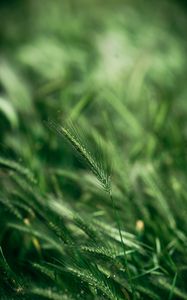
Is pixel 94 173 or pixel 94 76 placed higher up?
pixel 94 173

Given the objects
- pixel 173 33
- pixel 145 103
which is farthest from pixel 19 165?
pixel 173 33

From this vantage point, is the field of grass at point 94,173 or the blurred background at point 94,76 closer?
the field of grass at point 94,173

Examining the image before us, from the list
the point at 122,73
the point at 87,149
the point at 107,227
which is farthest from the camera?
the point at 122,73

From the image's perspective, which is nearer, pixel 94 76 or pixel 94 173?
pixel 94 173

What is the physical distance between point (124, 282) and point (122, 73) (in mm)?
1357

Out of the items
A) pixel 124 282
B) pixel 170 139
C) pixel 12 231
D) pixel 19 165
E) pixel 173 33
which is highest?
pixel 19 165

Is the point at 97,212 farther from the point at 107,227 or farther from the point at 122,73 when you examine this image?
the point at 122,73

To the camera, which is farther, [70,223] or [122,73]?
[122,73]

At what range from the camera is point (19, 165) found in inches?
40.8

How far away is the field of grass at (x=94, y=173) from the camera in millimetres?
856

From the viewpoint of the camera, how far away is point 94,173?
32.1 inches

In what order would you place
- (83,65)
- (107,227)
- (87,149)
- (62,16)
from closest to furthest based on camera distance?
(87,149), (107,227), (83,65), (62,16)

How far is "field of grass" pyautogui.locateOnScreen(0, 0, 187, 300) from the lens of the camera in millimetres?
856

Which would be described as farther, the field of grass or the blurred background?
the blurred background
